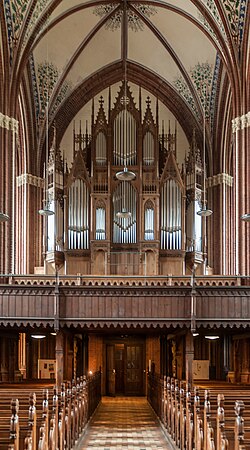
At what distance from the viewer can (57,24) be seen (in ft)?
88.7

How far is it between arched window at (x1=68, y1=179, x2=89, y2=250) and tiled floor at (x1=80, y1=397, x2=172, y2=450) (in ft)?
21.6

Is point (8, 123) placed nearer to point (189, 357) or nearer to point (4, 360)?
point (4, 360)

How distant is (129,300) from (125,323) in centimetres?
54

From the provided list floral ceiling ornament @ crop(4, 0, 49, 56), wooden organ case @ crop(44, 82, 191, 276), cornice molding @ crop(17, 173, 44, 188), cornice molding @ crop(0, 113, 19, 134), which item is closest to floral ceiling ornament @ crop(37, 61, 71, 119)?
wooden organ case @ crop(44, 82, 191, 276)

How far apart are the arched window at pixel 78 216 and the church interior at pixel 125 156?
38mm

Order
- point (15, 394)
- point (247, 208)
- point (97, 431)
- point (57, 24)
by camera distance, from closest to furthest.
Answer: point (15, 394) → point (97, 431) → point (247, 208) → point (57, 24)

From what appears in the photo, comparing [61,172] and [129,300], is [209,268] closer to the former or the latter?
[61,172]

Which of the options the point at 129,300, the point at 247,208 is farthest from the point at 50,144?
the point at 129,300

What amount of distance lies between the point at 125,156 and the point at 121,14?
17.7 ft

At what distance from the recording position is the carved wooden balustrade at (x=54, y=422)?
722cm

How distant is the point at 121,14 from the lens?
92.3 ft

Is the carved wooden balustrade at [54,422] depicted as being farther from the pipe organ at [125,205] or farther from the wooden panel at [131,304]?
the pipe organ at [125,205]

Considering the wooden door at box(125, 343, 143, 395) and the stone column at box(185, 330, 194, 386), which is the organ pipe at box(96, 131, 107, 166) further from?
the stone column at box(185, 330, 194, 386)

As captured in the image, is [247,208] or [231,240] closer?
[247,208]
